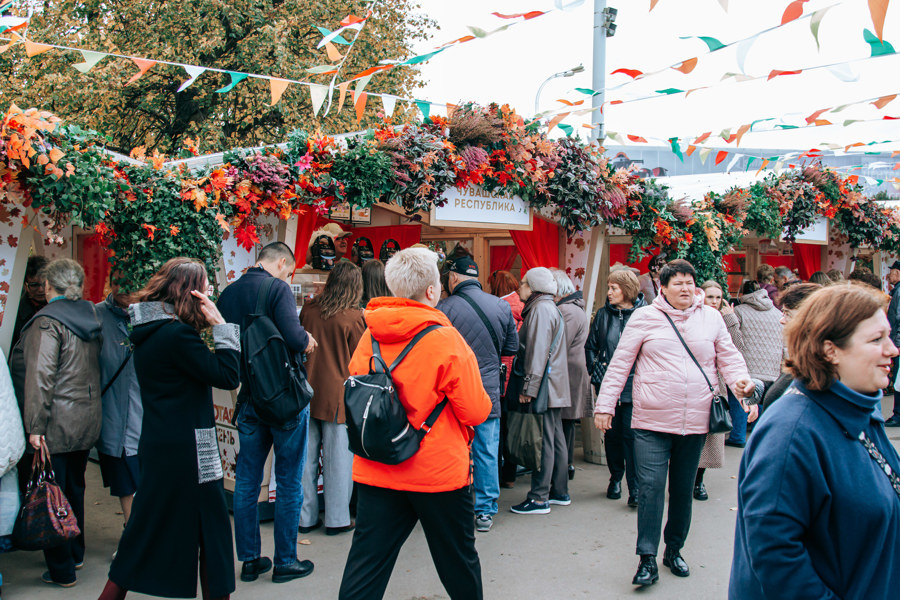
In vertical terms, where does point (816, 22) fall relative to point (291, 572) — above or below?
above

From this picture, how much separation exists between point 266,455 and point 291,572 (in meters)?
0.66

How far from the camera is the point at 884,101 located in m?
5.51

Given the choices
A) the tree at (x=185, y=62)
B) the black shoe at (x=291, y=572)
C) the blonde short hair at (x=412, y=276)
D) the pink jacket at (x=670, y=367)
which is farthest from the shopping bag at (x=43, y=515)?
the tree at (x=185, y=62)

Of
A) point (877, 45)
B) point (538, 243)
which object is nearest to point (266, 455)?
point (538, 243)

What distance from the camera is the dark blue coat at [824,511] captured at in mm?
1644

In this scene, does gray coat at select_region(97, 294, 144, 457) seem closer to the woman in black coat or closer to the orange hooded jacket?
the woman in black coat

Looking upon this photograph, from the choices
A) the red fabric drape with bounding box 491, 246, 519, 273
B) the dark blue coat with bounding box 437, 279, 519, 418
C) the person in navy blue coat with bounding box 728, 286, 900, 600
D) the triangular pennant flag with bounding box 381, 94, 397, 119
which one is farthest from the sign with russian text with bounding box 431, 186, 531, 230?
the person in navy blue coat with bounding box 728, 286, 900, 600

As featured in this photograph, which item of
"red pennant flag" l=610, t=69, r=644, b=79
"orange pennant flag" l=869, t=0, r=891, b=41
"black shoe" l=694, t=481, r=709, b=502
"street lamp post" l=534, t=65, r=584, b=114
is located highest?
"street lamp post" l=534, t=65, r=584, b=114

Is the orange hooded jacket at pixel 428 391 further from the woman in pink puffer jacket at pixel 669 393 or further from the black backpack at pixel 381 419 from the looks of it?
the woman in pink puffer jacket at pixel 669 393

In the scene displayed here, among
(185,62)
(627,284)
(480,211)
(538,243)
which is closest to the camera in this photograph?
(627,284)

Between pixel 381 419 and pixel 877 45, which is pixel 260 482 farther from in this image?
pixel 877 45

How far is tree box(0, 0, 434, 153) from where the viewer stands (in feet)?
41.4

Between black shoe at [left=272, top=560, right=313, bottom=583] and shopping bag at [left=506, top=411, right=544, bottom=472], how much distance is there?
1.68 metres

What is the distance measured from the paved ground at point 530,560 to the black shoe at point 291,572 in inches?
1.5
